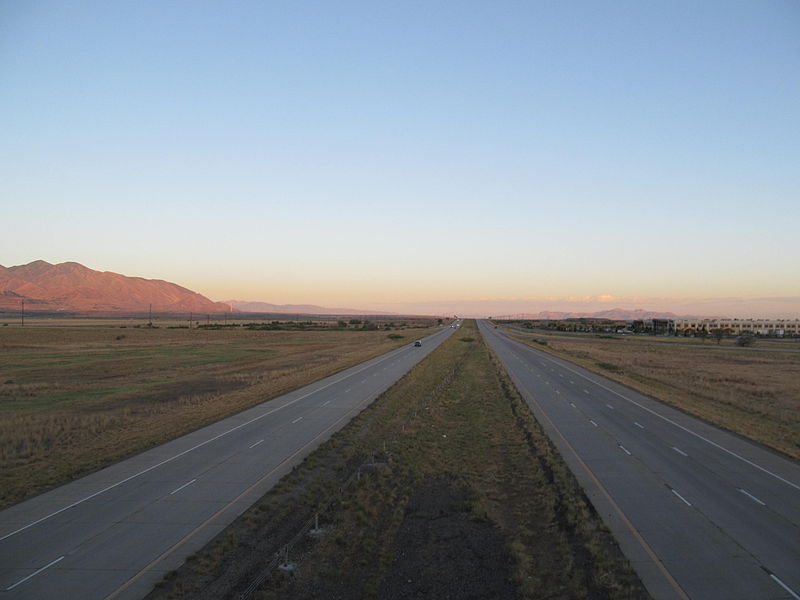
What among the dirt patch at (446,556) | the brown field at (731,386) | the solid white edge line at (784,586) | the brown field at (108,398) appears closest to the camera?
the solid white edge line at (784,586)

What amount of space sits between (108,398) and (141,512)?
2588 cm

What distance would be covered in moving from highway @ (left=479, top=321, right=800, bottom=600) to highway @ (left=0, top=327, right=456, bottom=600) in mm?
11049

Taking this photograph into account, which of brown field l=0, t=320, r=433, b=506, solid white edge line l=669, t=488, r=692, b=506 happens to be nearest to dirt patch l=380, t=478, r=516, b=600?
solid white edge line l=669, t=488, r=692, b=506

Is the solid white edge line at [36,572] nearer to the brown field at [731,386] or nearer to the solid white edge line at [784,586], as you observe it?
the solid white edge line at [784,586]

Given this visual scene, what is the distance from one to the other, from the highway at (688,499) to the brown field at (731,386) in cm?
247

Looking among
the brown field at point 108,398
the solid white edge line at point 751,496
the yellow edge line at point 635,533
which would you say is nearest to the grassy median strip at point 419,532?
the yellow edge line at point 635,533

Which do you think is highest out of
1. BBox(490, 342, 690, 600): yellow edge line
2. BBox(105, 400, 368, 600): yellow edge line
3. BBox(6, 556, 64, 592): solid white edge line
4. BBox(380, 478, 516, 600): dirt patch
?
BBox(490, 342, 690, 600): yellow edge line

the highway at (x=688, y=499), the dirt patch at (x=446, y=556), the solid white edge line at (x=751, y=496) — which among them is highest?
the solid white edge line at (x=751, y=496)

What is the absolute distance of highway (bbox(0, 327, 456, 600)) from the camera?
12.0 m

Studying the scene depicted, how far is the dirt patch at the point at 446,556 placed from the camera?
39.0ft

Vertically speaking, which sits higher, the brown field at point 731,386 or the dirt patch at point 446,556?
the brown field at point 731,386

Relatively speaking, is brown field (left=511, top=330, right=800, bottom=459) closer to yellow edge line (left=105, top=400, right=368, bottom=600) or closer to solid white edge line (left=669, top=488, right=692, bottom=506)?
solid white edge line (left=669, top=488, right=692, bottom=506)

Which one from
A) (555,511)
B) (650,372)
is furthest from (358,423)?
(650,372)

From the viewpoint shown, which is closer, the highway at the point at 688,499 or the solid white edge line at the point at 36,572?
the solid white edge line at the point at 36,572
